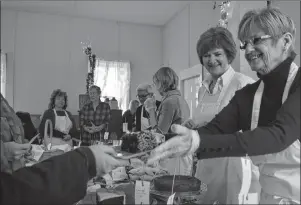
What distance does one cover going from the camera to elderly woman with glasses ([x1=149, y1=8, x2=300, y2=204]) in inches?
30.3

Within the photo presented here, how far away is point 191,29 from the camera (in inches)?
209

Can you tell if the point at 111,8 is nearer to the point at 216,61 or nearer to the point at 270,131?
the point at 216,61

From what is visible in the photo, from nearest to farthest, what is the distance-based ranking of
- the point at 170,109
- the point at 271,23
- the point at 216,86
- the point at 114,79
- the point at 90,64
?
the point at 271,23
the point at 216,86
the point at 170,109
the point at 90,64
the point at 114,79

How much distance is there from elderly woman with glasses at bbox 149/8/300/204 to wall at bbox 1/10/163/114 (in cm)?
559

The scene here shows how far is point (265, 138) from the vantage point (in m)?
0.75

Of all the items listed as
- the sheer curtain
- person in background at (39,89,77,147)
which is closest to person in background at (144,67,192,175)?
person in background at (39,89,77,147)

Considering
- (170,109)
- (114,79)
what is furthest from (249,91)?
(114,79)

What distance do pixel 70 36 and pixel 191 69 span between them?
309cm

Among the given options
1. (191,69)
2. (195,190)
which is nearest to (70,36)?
(191,69)

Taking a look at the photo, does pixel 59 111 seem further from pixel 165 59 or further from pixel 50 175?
pixel 165 59

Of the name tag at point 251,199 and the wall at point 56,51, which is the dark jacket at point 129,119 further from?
the name tag at point 251,199

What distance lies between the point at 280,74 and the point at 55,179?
0.81m

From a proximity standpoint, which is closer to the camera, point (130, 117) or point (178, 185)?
point (178, 185)

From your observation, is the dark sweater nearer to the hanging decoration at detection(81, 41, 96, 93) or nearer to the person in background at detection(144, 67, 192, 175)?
the person in background at detection(144, 67, 192, 175)
